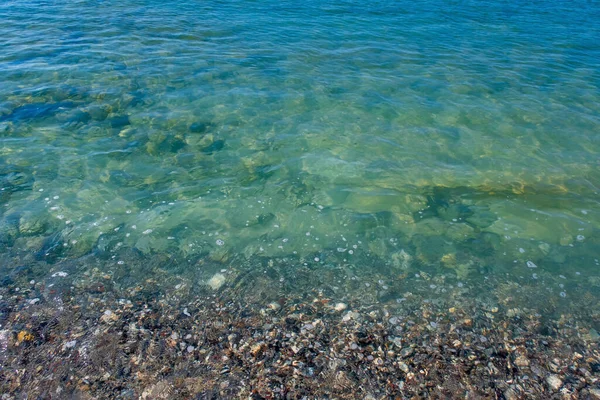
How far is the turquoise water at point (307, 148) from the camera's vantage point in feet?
31.5

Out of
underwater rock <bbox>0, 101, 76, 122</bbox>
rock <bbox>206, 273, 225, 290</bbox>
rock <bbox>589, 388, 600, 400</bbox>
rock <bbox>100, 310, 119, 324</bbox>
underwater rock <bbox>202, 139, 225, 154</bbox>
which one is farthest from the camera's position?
underwater rock <bbox>0, 101, 76, 122</bbox>

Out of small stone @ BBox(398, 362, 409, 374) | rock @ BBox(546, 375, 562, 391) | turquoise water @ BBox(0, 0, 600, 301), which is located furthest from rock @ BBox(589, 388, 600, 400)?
small stone @ BBox(398, 362, 409, 374)

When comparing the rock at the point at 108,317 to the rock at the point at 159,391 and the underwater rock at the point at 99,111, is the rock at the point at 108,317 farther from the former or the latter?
the underwater rock at the point at 99,111

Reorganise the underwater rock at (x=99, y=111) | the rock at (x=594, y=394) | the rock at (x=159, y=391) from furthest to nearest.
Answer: the underwater rock at (x=99, y=111) → the rock at (x=594, y=394) → the rock at (x=159, y=391)

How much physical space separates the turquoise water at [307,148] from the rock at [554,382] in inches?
91.0

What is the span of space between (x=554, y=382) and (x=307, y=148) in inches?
340

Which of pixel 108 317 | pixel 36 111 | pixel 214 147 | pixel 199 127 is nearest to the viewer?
pixel 108 317

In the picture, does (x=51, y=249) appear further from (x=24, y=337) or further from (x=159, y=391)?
(x=159, y=391)

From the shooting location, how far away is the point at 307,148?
12922 mm

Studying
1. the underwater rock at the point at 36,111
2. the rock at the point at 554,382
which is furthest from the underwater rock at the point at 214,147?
the rock at the point at 554,382

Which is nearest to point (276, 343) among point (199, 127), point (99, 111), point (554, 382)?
point (554, 382)

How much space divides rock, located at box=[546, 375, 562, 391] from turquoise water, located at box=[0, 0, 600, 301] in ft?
7.58

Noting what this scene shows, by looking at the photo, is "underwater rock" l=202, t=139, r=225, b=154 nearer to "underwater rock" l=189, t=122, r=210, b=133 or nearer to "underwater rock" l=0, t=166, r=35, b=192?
"underwater rock" l=189, t=122, r=210, b=133

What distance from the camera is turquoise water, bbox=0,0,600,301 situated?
9.61 metres
